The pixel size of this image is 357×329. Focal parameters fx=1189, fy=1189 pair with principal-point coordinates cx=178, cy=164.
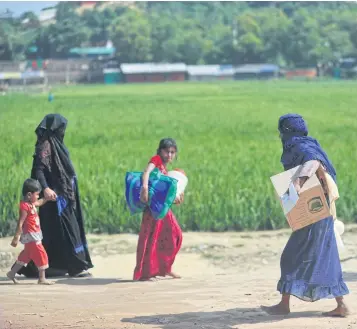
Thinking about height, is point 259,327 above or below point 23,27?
below

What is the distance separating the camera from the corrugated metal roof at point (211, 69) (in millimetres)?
17031

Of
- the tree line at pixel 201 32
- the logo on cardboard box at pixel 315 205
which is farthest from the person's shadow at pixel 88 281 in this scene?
the tree line at pixel 201 32

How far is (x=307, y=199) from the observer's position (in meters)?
7.82

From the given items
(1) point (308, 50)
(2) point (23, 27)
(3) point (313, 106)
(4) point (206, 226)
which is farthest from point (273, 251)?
(3) point (313, 106)

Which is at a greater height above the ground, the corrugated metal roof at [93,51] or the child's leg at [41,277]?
the corrugated metal roof at [93,51]

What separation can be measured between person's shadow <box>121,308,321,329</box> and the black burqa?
→ 7.71 feet

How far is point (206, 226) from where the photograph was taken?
13.4m

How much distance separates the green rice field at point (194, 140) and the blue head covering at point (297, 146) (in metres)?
5.42

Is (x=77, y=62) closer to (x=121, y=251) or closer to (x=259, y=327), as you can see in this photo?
(x=121, y=251)

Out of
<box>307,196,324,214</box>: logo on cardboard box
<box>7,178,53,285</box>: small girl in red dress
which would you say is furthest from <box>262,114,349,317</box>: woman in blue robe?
<box>7,178,53,285</box>: small girl in red dress

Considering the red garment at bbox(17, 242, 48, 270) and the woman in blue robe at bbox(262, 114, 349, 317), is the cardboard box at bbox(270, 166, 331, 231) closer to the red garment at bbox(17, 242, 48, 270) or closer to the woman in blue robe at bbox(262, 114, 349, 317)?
the woman in blue robe at bbox(262, 114, 349, 317)

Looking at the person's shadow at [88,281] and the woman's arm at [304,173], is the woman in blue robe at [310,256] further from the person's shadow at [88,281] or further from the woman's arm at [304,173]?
the person's shadow at [88,281]

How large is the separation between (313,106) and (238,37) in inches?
149

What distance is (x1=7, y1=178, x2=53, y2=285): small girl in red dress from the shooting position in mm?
9734
